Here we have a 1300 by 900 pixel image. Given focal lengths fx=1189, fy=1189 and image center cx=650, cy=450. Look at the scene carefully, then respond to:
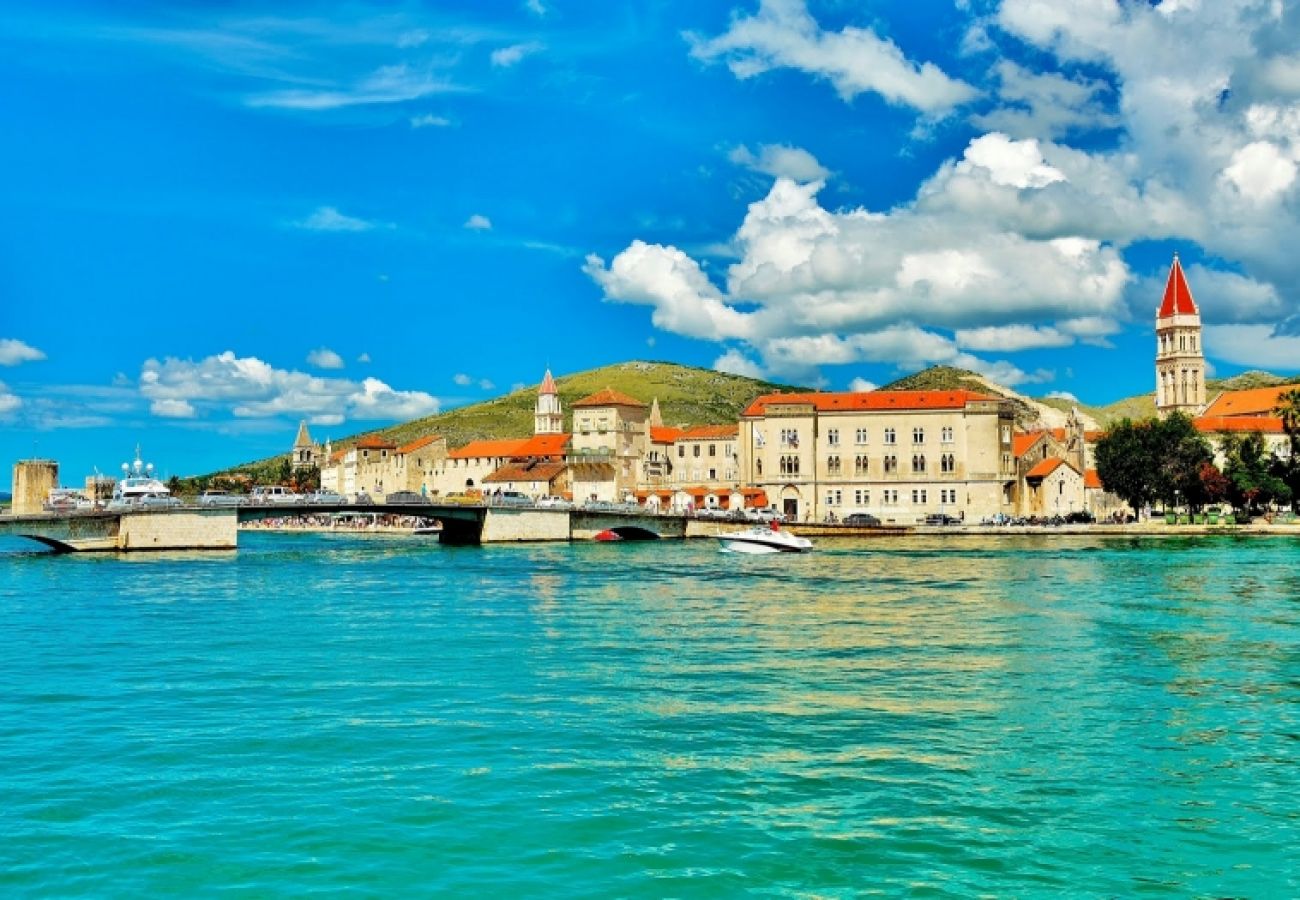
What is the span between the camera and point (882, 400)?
126250 millimetres

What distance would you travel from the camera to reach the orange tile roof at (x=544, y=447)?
6216 inches

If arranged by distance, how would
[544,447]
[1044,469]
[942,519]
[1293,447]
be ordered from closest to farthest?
[1293,447], [942,519], [1044,469], [544,447]

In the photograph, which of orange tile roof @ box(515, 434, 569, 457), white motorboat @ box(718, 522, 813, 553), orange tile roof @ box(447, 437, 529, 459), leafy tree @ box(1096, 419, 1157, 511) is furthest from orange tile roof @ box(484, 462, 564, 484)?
leafy tree @ box(1096, 419, 1157, 511)

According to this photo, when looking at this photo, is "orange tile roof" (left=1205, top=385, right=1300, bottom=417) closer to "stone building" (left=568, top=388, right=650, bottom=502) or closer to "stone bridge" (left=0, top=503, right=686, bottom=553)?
"stone building" (left=568, top=388, right=650, bottom=502)

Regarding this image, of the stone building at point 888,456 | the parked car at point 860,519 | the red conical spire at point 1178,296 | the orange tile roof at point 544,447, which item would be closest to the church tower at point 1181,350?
the red conical spire at point 1178,296

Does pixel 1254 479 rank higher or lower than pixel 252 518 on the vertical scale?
higher

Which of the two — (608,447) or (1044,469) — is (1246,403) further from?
(608,447)

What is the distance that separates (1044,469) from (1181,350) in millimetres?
61550

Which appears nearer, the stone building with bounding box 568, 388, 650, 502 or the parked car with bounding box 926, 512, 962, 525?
the parked car with bounding box 926, 512, 962, 525

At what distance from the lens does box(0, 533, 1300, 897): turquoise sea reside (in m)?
15.1

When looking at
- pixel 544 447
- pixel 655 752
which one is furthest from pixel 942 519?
pixel 655 752

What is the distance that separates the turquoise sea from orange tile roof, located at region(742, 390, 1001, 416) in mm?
80309

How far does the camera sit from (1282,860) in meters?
15.2

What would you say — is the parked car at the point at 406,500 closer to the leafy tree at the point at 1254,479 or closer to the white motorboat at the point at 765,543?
the white motorboat at the point at 765,543
